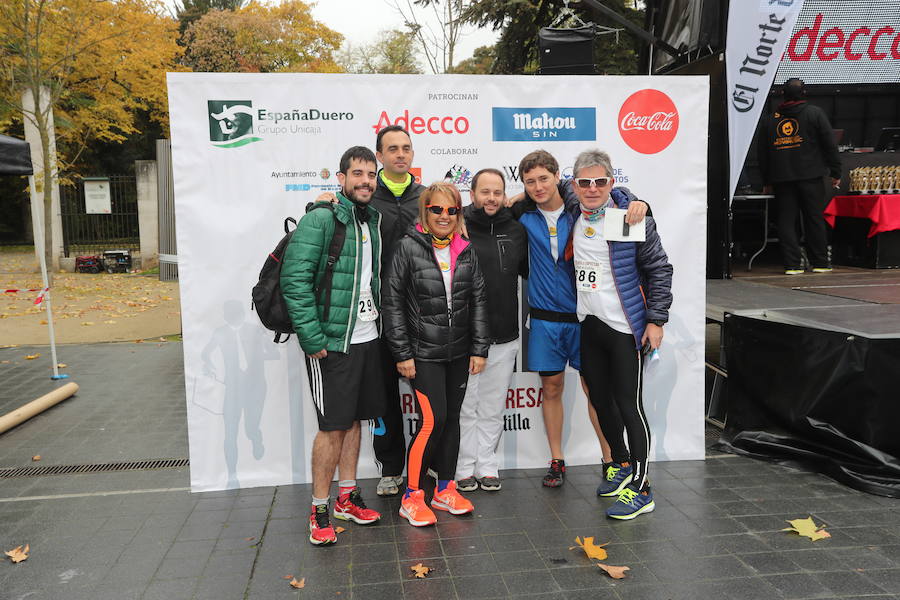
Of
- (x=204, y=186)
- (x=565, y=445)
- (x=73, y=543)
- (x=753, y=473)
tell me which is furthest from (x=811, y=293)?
(x=73, y=543)

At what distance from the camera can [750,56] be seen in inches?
249

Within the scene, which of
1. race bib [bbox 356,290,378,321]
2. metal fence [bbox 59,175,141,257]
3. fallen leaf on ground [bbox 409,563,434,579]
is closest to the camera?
fallen leaf on ground [bbox 409,563,434,579]

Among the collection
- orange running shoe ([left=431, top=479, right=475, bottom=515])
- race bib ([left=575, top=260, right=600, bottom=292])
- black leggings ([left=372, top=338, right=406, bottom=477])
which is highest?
race bib ([left=575, top=260, right=600, bottom=292])

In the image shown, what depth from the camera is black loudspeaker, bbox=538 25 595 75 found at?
4863 mm

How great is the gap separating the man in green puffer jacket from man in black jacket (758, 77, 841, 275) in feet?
17.1

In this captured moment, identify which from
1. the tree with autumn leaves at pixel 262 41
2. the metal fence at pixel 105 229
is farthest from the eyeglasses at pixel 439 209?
the tree with autumn leaves at pixel 262 41

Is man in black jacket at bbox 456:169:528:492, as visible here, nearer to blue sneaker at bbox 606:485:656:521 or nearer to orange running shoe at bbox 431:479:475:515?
orange running shoe at bbox 431:479:475:515

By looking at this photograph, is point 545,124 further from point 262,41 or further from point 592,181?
point 262,41

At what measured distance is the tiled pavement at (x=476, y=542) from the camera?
3041 mm

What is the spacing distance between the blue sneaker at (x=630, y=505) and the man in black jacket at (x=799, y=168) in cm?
432

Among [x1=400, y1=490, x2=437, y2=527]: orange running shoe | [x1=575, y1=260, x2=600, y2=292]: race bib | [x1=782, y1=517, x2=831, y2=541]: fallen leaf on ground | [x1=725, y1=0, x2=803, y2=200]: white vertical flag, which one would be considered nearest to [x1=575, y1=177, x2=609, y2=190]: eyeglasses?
[x1=575, y1=260, x2=600, y2=292]: race bib

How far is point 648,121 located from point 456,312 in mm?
1853

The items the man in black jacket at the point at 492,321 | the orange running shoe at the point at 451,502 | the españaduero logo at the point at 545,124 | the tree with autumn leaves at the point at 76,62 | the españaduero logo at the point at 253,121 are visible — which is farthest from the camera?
the tree with autumn leaves at the point at 76,62

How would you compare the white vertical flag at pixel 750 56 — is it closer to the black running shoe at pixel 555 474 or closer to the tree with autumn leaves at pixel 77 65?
the black running shoe at pixel 555 474
